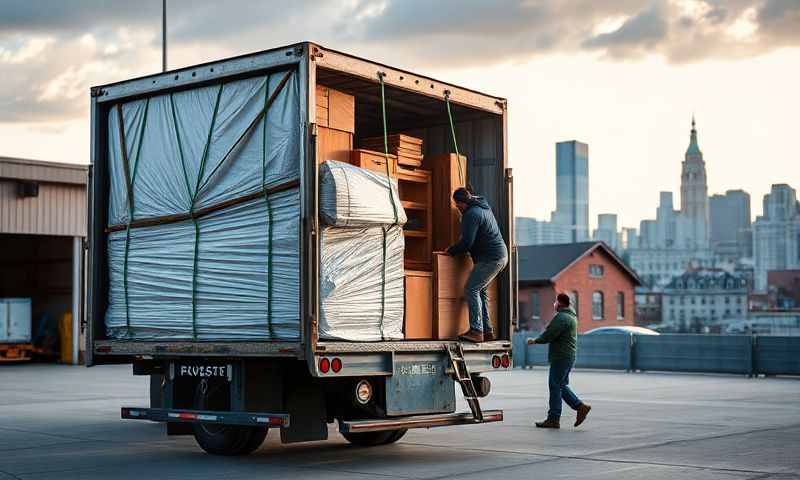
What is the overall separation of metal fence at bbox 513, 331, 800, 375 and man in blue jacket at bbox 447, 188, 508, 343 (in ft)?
57.9

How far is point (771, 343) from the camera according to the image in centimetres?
2769

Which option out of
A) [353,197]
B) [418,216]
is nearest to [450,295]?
[418,216]

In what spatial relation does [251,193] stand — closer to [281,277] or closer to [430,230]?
[281,277]

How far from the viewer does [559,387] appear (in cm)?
1456

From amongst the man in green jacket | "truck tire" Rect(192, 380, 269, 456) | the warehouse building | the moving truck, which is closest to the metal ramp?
the moving truck

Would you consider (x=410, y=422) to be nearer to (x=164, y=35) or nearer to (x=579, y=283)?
(x=164, y=35)

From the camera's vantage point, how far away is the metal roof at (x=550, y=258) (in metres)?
64.4

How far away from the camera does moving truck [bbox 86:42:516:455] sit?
10.3 metres

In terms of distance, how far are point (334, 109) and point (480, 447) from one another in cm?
419

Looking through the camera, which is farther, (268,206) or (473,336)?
(473,336)

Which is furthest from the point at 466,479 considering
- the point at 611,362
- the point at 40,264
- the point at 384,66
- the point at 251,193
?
the point at 40,264

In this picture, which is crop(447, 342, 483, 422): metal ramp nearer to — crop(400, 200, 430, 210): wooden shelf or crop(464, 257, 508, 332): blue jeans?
crop(464, 257, 508, 332): blue jeans

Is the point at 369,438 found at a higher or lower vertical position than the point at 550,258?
lower

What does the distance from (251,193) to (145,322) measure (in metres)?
1.99
